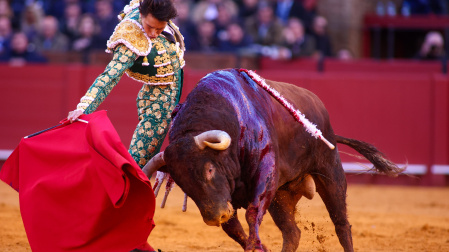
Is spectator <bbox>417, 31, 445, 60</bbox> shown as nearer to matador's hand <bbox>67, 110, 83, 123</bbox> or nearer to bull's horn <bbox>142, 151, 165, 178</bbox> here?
bull's horn <bbox>142, 151, 165, 178</bbox>

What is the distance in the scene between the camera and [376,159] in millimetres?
4277

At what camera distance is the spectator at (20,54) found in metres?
8.43

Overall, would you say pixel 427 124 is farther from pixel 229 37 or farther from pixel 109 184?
pixel 109 184

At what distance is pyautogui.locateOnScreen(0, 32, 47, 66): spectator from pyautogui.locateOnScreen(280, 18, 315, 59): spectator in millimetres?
3085

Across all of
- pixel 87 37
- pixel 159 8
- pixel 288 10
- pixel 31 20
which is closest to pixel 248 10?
pixel 288 10

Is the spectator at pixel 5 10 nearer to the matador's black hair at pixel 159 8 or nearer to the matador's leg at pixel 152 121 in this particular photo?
the matador's leg at pixel 152 121

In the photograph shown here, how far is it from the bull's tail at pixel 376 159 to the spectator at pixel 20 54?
206 inches

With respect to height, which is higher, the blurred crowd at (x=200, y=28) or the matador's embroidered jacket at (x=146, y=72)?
the matador's embroidered jacket at (x=146, y=72)

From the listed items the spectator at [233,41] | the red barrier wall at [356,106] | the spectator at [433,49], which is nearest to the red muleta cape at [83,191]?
the red barrier wall at [356,106]

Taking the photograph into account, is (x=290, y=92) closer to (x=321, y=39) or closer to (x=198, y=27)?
(x=198, y=27)

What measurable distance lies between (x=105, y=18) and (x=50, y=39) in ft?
2.64

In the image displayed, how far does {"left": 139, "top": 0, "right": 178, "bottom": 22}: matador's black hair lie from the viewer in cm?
333

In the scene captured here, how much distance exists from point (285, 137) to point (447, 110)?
4.95 m

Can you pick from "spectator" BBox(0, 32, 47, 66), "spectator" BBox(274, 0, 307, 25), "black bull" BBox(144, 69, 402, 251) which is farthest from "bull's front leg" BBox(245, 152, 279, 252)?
"spectator" BBox(274, 0, 307, 25)
